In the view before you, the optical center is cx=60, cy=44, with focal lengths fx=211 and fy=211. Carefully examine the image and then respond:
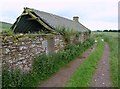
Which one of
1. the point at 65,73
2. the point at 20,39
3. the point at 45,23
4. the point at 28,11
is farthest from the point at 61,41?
the point at 20,39

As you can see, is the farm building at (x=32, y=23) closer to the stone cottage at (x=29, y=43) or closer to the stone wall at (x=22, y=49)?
the stone cottage at (x=29, y=43)

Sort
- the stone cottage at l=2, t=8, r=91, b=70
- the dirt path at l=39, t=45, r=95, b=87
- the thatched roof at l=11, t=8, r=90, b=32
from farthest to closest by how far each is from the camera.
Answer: the thatched roof at l=11, t=8, r=90, b=32 < the dirt path at l=39, t=45, r=95, b=87 < the stone cottage at l=2, t=8, r=91, b=70

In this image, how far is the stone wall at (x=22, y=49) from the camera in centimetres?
779

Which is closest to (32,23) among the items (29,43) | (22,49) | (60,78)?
(29,43)

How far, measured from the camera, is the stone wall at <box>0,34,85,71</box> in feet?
25.6

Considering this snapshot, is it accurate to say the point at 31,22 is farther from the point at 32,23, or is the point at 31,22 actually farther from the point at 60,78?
the point at 60,78

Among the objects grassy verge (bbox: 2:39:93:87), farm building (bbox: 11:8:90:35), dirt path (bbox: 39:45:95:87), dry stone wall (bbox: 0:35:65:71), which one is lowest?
dirt path (bbox: 39:45:95:87)

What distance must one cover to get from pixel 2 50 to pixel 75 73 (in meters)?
4.65

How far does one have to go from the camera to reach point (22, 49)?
29.1 ft

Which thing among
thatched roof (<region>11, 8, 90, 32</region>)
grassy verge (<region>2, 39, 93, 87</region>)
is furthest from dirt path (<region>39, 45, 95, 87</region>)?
thatched roof (<region>11, 8, 90, 32</region>)

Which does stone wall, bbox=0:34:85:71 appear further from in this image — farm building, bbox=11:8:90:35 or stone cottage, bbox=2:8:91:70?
farm building, bbox=11:8:90:35

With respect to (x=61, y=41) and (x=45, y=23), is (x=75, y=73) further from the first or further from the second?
(x=45, y=23)

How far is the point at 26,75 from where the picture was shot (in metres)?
8.67

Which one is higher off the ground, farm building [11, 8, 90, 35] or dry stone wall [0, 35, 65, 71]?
farm building [11, 8, 90, 35]
